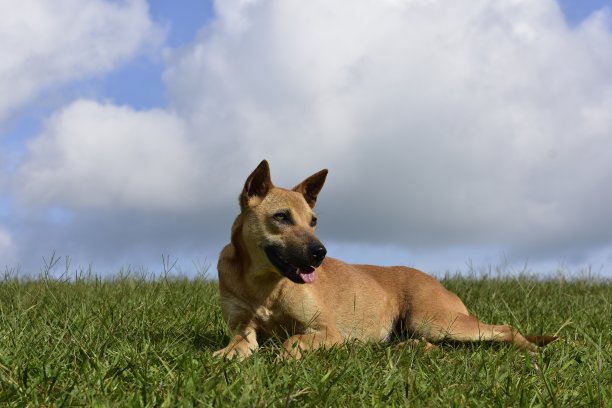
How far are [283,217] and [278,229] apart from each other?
136mm

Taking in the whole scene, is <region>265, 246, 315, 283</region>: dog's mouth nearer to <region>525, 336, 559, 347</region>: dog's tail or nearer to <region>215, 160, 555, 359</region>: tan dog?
<region>215, 160, 555, 359</region>: tan dog

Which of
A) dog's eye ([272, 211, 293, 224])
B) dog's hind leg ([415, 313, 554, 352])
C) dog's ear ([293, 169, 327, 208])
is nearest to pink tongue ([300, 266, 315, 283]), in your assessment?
dog's eye ([272, 211, 293, 224])

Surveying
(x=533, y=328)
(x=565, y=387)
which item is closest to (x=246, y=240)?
(x=565, y=387)

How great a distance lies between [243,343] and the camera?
20.2 ft

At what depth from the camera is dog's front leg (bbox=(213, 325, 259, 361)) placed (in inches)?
230

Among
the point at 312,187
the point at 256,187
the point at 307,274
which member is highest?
the point at 312,187

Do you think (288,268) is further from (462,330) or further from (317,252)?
(462,330)

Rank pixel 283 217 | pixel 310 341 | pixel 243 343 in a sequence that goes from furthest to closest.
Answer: pixel 283 217 < pixel 310 341 < pixel 243 343

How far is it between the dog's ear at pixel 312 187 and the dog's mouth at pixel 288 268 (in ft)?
2.91

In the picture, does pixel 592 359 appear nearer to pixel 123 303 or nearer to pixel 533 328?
pixel 533 328

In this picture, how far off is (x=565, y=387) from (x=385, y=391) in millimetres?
1381

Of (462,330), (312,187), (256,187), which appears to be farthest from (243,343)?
(462,330)

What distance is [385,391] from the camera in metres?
4.60

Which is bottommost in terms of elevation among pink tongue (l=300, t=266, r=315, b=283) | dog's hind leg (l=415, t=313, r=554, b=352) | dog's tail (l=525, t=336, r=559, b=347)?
dog's tail (l=525, t=336, r=559, b=347)
